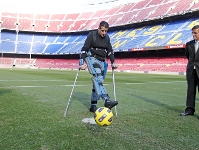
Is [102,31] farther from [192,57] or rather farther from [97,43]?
[192,57]

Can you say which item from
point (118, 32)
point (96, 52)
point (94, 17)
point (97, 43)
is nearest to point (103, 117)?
point (96, 52)

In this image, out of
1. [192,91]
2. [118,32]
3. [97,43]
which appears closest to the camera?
[97,43]

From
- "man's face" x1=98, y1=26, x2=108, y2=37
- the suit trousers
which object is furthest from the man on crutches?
the suit trousers

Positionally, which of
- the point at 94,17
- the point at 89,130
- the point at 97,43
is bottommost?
the point at 89,130

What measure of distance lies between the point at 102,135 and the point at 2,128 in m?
1.85

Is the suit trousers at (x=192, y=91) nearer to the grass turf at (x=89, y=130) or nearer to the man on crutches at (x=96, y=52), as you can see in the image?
the grass turf at (x=89, y=130)

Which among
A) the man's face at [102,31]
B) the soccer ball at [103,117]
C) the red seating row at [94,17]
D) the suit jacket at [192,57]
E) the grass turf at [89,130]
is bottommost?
the grass turf at [89,130]

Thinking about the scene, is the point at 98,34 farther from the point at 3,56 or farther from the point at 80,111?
the point at 3,56

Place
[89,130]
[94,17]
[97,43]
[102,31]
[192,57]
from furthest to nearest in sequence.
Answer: [94,17] < [192,57] < [97,43] < [102,31] < [89,130]

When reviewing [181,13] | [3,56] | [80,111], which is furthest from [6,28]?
[80,111]

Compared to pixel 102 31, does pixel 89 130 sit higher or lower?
lower

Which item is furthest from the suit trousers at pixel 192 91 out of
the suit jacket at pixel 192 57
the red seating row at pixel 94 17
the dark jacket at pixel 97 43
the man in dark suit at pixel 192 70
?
the red seating row at pixel 94 17

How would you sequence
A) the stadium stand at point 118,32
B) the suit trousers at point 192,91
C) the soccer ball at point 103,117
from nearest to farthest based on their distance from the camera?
the soccer ball at point 103,117, the suit trousers at point 192,91, the stadium stand at point 118,32

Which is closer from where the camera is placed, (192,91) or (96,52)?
(96,52)
